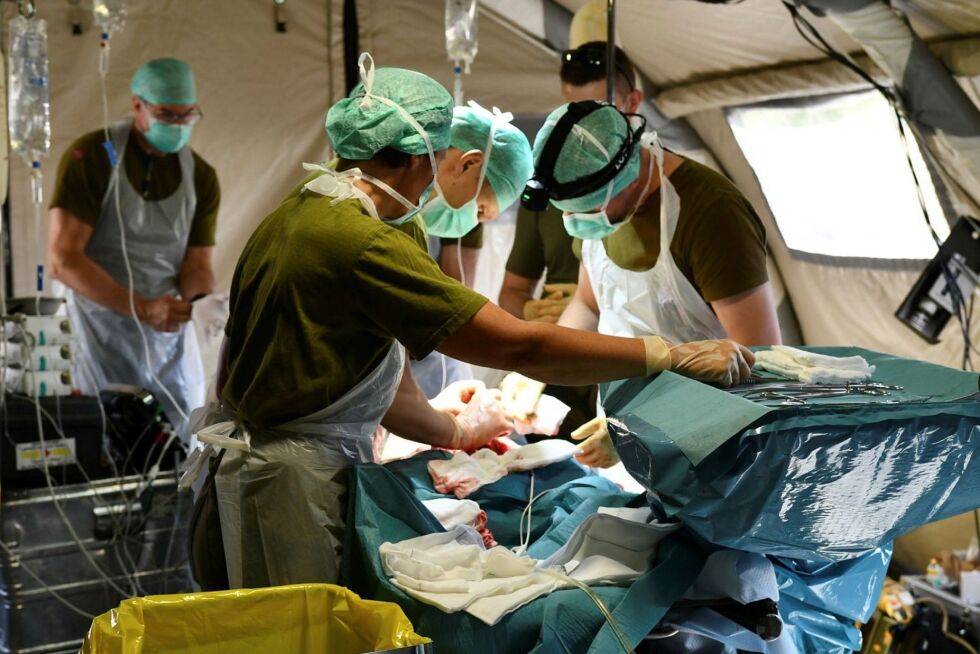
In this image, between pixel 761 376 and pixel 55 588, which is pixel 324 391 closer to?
pixel 761 376

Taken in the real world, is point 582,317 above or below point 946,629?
above

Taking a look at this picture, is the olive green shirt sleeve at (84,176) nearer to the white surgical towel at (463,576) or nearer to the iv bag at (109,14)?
the iv bag at (109,14)

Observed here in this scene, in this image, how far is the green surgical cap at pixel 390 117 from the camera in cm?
195

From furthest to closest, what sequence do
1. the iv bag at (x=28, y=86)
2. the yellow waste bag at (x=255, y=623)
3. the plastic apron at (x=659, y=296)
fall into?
the iv bag at (x=28, y=86), the plastic apron at (x=659, y=296), the yellow waste bag at (x=255, y=623)

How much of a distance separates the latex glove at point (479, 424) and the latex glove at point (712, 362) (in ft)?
2.80

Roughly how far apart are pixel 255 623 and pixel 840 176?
346 centimetres

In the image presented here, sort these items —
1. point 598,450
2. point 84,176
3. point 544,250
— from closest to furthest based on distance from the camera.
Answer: point 598,450, point 544,250, point 84,176

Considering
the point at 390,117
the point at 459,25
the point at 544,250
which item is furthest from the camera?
the point at 459,25

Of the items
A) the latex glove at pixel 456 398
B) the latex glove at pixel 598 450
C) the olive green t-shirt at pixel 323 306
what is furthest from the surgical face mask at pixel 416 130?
the latex glove at pixel 456 398

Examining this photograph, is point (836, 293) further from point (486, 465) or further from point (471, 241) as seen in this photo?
point (486, 465)

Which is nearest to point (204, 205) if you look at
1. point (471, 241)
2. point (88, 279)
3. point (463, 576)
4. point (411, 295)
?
point (88, 279)

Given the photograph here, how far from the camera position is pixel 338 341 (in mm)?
1918

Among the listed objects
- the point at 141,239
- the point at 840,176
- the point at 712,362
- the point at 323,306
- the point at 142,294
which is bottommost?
the point at 142,294

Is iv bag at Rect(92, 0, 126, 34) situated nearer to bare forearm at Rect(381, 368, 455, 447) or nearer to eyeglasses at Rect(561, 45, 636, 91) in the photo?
eyeglasses at Rect(561, 45, 636, 91)
